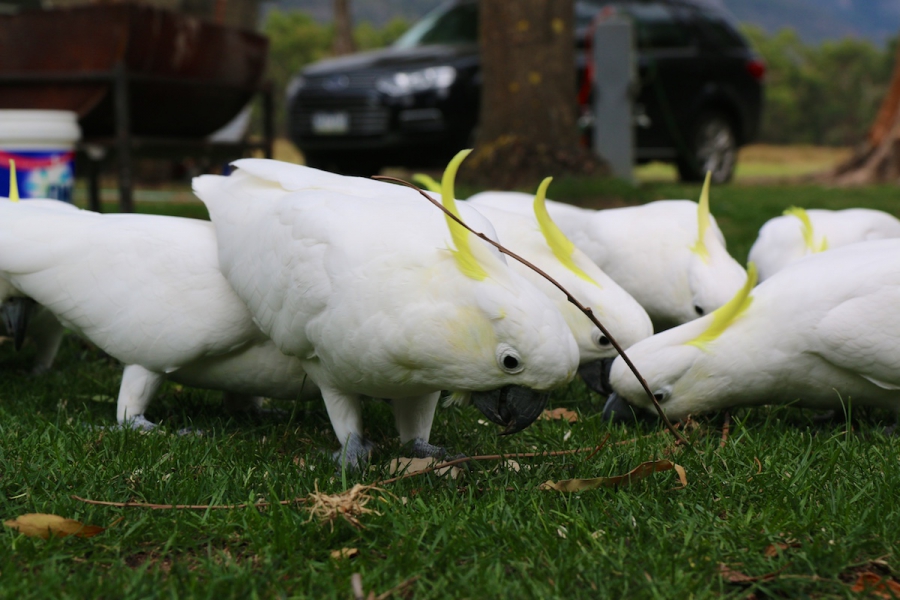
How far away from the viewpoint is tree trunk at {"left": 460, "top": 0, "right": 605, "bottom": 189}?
20.7ft

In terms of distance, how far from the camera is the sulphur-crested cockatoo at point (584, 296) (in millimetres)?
2596

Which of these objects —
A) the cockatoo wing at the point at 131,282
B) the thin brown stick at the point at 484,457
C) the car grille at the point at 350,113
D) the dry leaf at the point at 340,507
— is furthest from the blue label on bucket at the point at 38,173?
the car grille at the point at 350,113

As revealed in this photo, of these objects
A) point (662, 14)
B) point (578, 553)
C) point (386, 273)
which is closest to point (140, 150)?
point (386, 273)

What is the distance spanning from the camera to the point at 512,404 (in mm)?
1854

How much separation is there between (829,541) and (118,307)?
5.57ft

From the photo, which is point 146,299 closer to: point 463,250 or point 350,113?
point 463,250

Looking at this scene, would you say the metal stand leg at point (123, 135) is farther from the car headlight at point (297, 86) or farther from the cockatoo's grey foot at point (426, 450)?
the cockatoo's grey foot at point (426, 450)

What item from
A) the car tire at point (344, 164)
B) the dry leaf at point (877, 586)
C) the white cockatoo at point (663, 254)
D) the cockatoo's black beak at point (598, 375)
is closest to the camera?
the dry leaf at point (877, 586)

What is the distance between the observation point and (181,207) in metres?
6.65

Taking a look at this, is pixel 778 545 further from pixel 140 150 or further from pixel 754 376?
pixel 140 150

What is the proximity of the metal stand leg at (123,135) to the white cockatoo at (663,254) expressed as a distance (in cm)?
269

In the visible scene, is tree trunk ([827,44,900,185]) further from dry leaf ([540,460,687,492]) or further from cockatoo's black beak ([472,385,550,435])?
cockatoo's black beak ([472,385,550,435])

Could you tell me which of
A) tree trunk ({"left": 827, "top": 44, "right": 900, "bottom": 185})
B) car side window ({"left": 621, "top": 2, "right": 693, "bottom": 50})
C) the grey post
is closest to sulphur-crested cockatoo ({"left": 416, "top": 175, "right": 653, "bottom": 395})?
the grey post

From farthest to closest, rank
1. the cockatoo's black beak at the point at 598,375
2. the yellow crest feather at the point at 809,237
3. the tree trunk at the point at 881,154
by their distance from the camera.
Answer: the tree trunk at the point at 881,154
the yellow crest feather at the point at 809,237
the cockatoo's black beak at the point at 598,375
